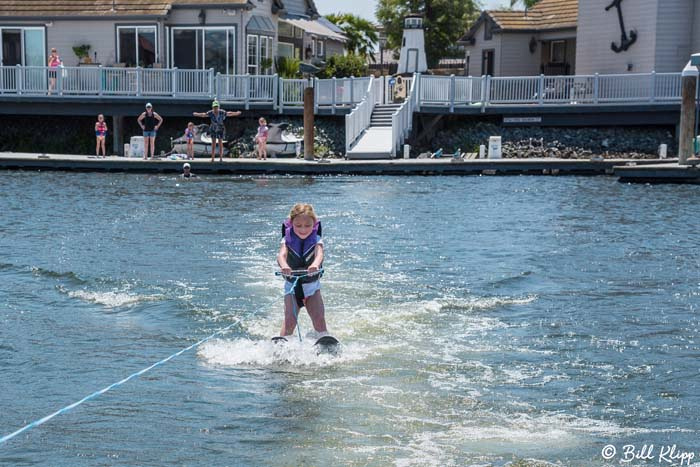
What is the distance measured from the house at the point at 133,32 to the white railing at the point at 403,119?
730cm

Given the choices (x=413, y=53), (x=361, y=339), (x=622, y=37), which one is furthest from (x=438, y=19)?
(x=361, y=339)

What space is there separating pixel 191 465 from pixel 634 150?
95.8 ft

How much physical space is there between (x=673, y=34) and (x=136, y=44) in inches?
741

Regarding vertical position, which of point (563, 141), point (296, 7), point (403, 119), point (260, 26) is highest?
point (296, 7)

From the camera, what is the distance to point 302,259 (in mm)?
11766

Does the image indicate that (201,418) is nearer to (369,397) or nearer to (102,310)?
(369,397)

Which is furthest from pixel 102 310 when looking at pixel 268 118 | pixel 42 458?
pixel 268 118

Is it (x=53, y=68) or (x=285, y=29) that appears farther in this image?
(x=285, y=29)

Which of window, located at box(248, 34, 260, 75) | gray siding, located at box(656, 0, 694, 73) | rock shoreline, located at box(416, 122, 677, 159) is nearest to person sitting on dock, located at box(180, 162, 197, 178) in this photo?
rock shoreline, located at box(416, 122, 677, 159)

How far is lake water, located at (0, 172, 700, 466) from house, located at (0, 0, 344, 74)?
55.0ft

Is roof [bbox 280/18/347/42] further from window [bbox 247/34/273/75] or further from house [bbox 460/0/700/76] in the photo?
house [bbox 460/0/700/76]

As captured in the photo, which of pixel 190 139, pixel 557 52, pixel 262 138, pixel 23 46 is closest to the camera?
pixel 262 138

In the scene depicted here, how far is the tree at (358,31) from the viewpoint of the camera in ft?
236

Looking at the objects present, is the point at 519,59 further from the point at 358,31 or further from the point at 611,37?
the point at 358,31
